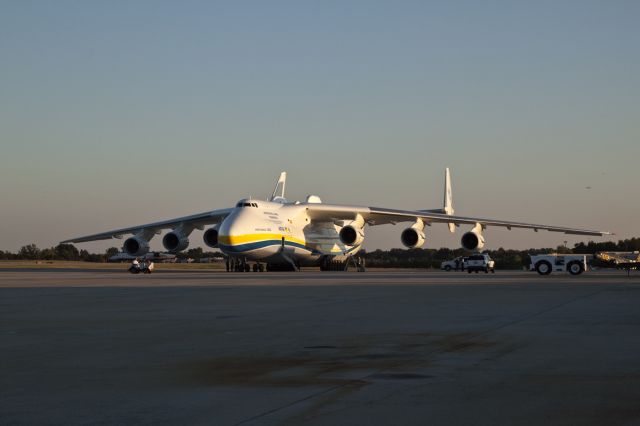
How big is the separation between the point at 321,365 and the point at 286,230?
4074cm

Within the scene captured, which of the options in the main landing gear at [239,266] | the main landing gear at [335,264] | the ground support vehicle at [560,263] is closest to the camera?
the ground support vehicle at [560,263]

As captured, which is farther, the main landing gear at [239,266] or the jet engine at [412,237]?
the main landing gear at [239,266]

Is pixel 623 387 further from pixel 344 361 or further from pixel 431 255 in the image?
pixel 431 255

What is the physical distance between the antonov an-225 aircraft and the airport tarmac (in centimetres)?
2901

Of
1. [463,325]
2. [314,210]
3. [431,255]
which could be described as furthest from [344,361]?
[431,255]

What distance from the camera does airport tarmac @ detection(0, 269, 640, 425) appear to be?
20.1ft

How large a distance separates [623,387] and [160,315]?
9.66m

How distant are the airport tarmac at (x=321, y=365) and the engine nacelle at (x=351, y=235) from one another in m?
33.7

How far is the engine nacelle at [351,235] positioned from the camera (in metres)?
50.7

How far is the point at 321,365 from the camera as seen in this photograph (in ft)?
28.3

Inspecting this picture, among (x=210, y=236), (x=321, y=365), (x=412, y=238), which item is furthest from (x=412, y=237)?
(x=321, y=365)

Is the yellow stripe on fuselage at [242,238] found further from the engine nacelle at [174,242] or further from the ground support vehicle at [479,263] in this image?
the ground support vehicle at [479,263]

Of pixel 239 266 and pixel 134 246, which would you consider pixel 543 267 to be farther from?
pixel 134 246

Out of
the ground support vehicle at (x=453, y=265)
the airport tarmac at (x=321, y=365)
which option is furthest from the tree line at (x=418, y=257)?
the airport tarmac at (x=321, y=365)
